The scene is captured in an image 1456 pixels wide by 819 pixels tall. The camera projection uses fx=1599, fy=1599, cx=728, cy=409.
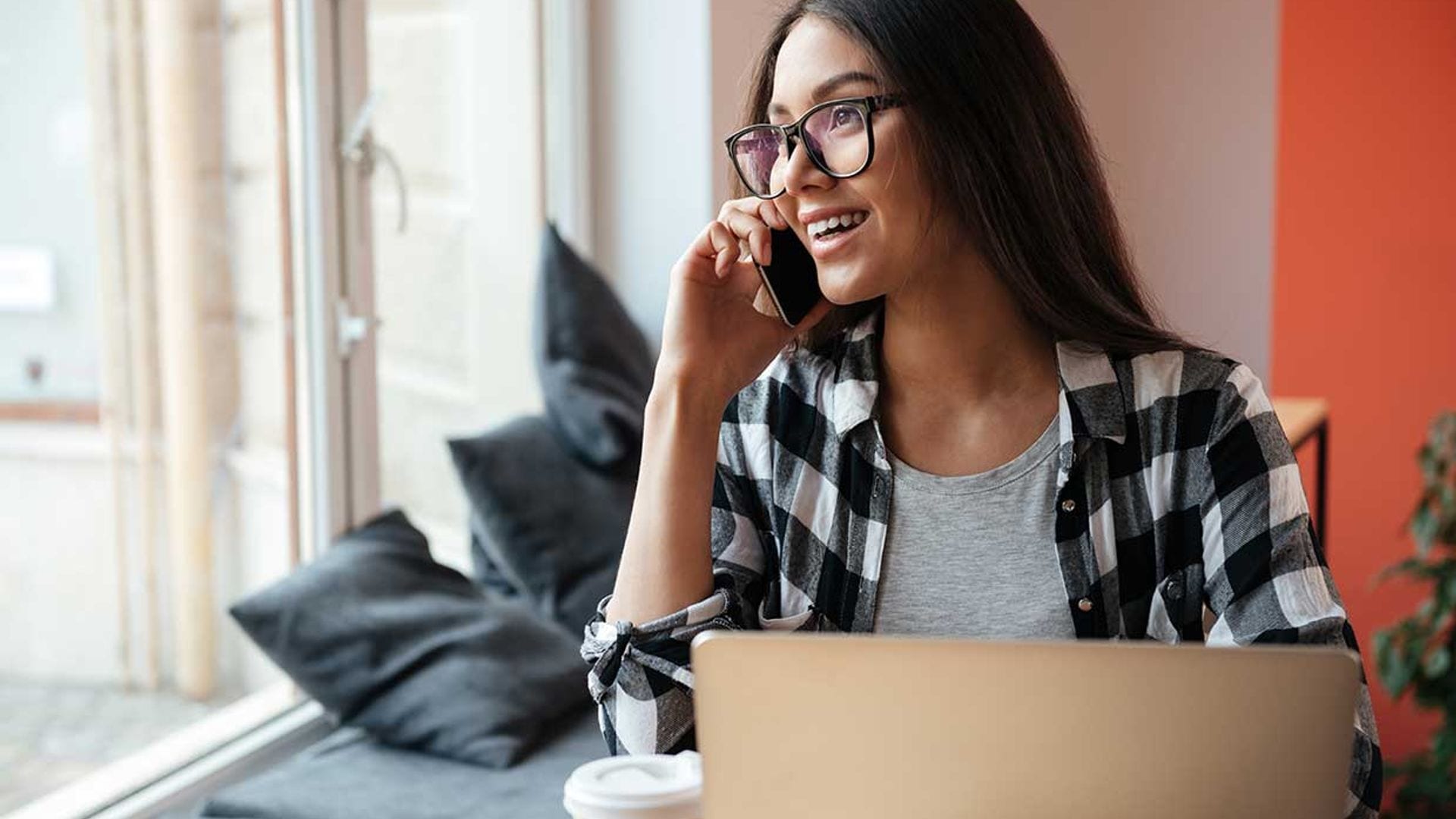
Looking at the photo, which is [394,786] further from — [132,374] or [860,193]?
[860,193]

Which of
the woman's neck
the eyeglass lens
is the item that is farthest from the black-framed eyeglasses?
the woman's neck

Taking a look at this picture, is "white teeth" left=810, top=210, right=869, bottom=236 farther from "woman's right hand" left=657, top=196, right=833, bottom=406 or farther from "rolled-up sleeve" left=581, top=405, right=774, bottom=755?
"rolled-up sleeve" left=581, top=405, right=774, bottom=755

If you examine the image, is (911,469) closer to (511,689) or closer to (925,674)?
(925,674)

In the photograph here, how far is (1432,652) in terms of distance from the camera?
122 inches

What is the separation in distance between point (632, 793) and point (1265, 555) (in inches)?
24.2

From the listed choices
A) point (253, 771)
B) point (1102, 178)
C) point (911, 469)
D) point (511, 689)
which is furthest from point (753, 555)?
point (253, 771)

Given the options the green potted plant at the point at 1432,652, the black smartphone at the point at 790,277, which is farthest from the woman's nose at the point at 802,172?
the green potted plant at the point at 1432,652

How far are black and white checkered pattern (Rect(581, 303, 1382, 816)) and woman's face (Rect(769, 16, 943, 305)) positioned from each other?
0.43 ft

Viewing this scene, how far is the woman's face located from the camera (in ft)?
4.58

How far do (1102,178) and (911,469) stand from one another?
1.06ft

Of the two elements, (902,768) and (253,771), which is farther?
(253,771)

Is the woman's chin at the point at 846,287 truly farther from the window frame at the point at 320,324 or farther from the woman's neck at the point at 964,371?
the window frame at the point at 320,324

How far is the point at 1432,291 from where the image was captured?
4.05m

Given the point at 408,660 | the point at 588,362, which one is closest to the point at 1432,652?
the point at 588,362
